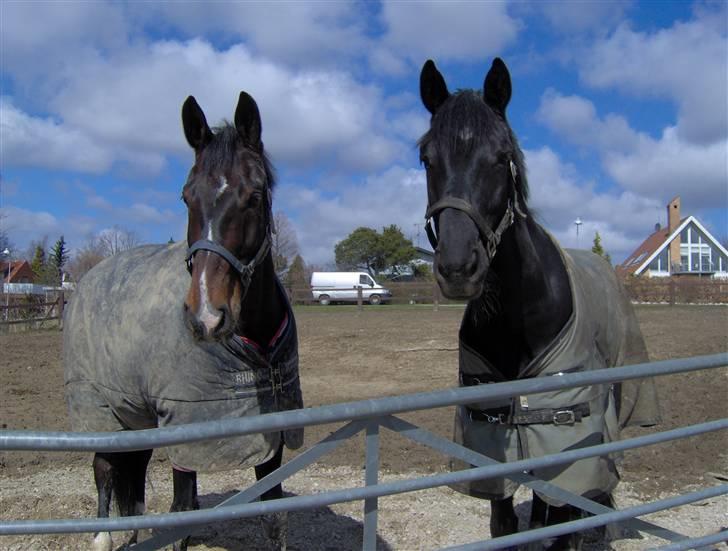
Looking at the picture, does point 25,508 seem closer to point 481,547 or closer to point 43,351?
point 481,547

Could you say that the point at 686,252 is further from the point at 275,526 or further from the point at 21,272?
the point at 21,272

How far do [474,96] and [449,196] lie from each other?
0.58 m

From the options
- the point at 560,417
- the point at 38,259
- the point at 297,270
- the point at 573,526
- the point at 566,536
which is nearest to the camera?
the point at 573,526

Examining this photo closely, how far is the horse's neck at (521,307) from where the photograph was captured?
2873 mm

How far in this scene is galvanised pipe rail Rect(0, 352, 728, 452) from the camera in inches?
61.6

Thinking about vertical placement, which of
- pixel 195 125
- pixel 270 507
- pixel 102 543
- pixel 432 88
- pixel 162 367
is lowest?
pixel 102 543

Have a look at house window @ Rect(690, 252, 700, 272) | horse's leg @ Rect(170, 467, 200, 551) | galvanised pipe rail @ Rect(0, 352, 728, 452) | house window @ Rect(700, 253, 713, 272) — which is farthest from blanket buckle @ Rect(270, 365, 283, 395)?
house window @ Rect(700, 253, 713, 272)

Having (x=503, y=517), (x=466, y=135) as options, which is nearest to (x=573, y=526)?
(x=503, y=517)

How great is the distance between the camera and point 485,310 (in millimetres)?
2941

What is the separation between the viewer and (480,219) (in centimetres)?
250

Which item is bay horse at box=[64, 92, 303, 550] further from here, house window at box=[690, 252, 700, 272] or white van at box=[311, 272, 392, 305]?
house window at box=[690, 252, 700, 272]

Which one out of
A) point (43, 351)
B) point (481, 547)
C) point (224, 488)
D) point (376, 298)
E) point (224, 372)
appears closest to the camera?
point (481, 547)

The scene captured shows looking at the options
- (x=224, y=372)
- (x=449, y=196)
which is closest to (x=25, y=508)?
(x=224, y=372)

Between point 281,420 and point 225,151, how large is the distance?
1736 millimetres
